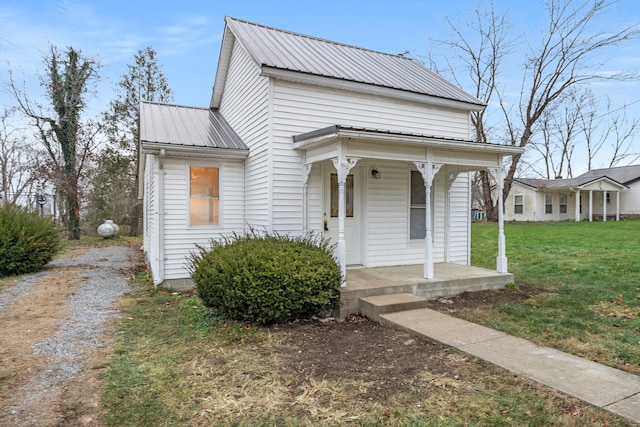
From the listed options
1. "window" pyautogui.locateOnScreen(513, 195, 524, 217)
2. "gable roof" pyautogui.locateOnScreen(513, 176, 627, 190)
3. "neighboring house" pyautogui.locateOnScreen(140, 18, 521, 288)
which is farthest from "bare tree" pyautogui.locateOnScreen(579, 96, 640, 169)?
"neighboring house" pyautogui.locateOnScreen(140, 18, 521, 288)

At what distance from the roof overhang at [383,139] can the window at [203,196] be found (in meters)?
2.15

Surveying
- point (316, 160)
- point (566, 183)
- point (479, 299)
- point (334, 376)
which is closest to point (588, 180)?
point (566, 183)

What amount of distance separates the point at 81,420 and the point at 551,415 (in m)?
3.50

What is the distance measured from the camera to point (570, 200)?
2900 cm

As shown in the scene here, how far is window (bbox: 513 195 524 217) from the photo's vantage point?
2905 cm

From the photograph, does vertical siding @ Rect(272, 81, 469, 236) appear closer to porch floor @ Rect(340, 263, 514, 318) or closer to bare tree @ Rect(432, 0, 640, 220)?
porch floor @ Rect(340, 263, 514, 318)

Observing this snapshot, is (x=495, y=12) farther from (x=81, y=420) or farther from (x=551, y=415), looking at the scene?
(x=81, y=420)

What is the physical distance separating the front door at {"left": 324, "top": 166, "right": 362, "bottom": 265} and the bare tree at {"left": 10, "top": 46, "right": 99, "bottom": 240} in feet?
53.8

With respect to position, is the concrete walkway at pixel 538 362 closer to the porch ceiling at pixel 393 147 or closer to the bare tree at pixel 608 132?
the porch ceiling at pixel 393 147

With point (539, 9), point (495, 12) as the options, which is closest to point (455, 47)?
point (495, 12)

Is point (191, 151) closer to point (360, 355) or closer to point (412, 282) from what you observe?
point (412, 282)

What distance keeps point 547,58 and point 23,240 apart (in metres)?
25.5

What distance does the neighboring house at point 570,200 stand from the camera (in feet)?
89.6

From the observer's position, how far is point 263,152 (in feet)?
23.6
